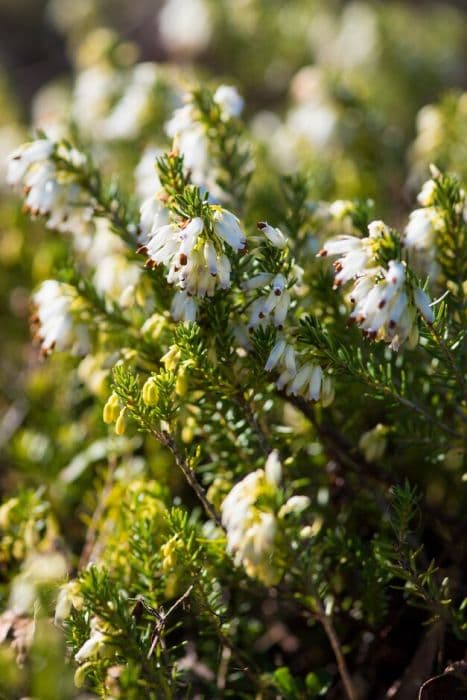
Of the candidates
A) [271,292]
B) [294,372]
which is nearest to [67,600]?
[294,372]

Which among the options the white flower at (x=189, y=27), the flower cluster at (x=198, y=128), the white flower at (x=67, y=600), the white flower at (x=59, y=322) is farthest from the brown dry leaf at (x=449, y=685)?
the white flower at (x=189, y=27)

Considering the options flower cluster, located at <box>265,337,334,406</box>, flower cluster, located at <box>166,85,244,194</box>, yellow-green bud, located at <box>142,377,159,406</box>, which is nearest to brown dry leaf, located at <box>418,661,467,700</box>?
flower cluster, located at <box>265,337,334,406</box>

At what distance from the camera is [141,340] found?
238cm

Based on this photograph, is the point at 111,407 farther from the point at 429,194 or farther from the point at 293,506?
the point at 429,194

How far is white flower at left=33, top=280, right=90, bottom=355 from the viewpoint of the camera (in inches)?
93.2

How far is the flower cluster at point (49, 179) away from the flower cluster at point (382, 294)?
102cm

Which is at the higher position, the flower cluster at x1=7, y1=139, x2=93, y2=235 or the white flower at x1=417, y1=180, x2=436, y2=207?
the flower cluster at x1=7, y1=139, x2=93, y2=235

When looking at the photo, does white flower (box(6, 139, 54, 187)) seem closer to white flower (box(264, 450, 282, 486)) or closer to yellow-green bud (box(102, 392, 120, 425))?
yellow-green bud (box(102, 392, 120, 425))

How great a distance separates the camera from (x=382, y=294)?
5.90ft

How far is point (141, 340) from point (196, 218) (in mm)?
696

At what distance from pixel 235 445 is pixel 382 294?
30.1 inches

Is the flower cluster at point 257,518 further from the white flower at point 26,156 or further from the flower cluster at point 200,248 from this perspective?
the white flower at point 26,156

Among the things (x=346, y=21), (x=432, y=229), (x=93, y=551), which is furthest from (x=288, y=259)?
(x=346, y=21)

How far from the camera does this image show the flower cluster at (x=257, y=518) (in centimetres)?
162
